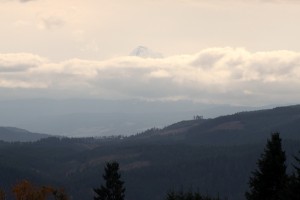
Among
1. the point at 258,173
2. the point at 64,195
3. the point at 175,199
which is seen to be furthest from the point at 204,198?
the point at 64,195

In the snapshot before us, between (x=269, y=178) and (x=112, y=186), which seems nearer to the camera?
(x=269, y=178)

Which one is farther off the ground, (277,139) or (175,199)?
(277,139)

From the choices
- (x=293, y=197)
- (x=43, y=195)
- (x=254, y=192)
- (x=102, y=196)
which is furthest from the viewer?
(x=43, y=195)

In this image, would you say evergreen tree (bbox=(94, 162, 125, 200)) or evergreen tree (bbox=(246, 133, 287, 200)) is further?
evergreen tree (bbox=(94, 162, 125, 200))

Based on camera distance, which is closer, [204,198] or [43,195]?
[204,198]

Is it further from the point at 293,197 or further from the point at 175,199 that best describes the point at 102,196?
the point at 293,197

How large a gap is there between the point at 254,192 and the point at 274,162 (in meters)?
3.40

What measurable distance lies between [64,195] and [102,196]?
18.6 ft

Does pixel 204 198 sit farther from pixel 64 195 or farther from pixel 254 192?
pixel 64 195

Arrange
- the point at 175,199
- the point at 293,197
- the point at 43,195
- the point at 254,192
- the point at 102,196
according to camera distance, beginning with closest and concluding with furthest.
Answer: the point at 293,197, the point at 254,192, the point at 175,199, the point at 102,196, the point at 43,195

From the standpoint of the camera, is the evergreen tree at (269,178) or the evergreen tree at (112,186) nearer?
the evergreen tree at (269,178)

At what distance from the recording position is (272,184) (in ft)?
234

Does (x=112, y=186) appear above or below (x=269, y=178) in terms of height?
below

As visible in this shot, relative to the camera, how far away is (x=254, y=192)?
71125mm
